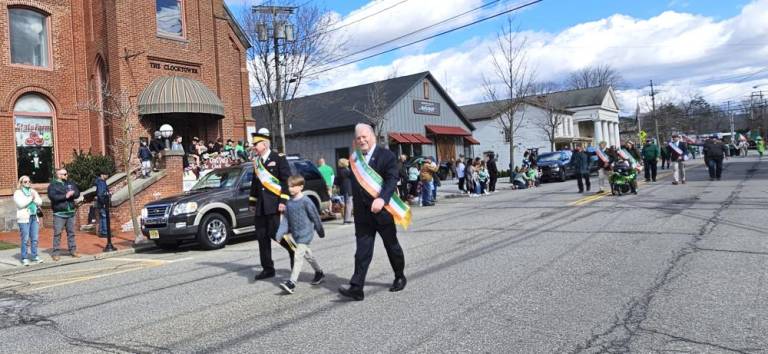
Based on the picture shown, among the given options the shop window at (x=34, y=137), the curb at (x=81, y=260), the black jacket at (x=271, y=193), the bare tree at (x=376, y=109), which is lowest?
the curb at (x=81, y=260)

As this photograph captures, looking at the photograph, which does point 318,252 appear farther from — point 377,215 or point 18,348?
point 18,348

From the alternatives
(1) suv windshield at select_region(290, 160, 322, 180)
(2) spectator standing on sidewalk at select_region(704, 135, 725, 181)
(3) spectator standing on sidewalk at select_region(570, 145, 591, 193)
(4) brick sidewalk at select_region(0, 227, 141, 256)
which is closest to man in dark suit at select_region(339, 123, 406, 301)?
(1) suv windshield at select_region(290, 160, 322, 180)

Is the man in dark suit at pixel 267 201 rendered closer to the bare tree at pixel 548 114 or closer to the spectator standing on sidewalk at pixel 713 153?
the spectator standing on sidewalk at pixel 713 153

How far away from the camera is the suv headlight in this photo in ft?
36.4

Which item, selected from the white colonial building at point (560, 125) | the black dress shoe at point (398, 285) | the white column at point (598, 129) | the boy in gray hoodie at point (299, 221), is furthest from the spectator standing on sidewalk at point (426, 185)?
the white column at point (598, 129)

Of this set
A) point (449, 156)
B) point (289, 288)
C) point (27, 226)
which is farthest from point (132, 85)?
point (449, 156)

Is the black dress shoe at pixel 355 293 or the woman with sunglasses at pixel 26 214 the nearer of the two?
the black dress shoe at pixel 355 293

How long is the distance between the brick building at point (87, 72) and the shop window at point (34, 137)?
0.11 feet

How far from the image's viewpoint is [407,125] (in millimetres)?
37250

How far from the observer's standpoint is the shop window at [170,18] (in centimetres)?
2070

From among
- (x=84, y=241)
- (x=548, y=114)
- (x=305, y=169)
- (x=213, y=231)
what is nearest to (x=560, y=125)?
(x=548, y=114)

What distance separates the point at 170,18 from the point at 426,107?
20.9 meters

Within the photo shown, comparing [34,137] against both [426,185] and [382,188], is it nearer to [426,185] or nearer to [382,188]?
[426,185]

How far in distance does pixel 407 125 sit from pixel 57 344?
3287 cm
